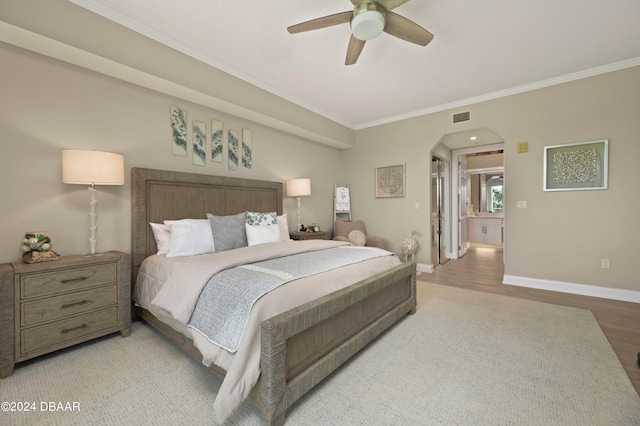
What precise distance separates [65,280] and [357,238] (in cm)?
393

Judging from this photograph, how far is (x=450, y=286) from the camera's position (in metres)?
3.96

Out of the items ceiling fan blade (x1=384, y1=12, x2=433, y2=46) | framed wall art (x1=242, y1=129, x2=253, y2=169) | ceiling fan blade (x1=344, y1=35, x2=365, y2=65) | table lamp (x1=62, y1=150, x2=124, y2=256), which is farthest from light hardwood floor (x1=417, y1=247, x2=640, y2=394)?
table lamp (x1=62, y1=150, x2=124, y2=256)

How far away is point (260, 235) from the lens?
3.19 metres

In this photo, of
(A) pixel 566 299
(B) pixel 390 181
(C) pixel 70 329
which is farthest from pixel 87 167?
(A) pixel 566 299

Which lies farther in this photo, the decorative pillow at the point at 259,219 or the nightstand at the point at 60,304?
the decorative pillow at the point at 259,219

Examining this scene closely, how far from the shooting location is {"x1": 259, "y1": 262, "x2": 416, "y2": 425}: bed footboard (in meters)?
1.39

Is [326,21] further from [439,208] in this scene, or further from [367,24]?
[439,208]

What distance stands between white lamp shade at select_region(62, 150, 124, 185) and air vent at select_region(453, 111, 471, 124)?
4.61m

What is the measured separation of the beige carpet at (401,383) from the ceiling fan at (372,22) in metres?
2.49

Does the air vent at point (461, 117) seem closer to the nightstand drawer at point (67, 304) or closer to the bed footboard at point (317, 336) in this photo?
the bed footboard at point (317, 336)

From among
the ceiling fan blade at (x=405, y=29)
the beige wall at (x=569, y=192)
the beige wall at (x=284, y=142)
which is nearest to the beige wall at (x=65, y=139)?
the beige wall at (x=284, y=142)

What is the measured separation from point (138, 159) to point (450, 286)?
4302 mm

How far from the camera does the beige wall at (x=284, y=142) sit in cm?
225

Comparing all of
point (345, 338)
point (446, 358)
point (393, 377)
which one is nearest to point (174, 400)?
point (345, 338)
